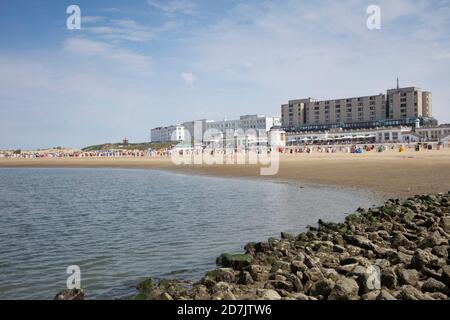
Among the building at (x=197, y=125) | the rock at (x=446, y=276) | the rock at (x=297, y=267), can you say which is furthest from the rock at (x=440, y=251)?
the building at (x=197, y=125)

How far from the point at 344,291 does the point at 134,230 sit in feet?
27.0

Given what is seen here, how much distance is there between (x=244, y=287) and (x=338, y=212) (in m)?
8.95

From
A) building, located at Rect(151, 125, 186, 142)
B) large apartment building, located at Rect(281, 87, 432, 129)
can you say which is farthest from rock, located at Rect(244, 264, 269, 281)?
building, located at Rect(151, 125, 186, 142)

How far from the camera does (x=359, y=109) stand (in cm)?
12400

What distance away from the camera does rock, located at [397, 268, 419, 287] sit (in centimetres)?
626

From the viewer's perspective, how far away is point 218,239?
11242mm

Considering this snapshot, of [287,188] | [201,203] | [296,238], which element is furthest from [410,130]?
[296,238]

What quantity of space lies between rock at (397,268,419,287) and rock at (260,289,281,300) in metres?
1.93

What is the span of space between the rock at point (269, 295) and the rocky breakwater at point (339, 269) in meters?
0.02

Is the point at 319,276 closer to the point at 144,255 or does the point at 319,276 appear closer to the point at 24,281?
the point at 144,255

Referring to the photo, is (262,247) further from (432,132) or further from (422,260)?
(432,132)

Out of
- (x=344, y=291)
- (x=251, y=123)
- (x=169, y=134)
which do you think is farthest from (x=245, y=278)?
(x=169, y=134)

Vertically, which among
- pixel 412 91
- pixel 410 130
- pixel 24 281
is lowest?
pixel 24 281

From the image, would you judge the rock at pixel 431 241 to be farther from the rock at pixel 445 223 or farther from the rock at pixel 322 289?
the rock at pixel 322 289
